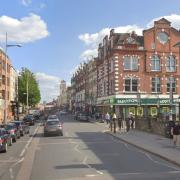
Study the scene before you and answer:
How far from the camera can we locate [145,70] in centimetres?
8075

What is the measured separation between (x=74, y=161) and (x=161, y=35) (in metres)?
62.5

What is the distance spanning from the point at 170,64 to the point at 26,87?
54.6 m

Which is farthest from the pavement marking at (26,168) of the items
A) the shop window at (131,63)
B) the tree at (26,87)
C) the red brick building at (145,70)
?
the tree at (26,87)

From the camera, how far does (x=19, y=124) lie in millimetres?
43219

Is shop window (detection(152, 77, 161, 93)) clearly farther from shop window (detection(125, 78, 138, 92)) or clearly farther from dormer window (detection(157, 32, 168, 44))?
dormer window (detection(157, 32, 168, 44))

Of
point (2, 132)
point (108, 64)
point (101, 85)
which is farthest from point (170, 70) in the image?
point (2, 132)

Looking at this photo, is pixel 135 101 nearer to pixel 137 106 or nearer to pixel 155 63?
pixel 137 106

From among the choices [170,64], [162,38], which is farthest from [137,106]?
[162,38]

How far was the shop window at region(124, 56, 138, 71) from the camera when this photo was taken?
264 feet

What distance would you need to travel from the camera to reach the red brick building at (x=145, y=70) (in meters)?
79.7

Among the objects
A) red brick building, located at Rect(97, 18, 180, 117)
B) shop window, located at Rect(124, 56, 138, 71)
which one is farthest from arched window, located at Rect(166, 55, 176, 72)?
shop window, located at Rect(124, 56, 138, 71)

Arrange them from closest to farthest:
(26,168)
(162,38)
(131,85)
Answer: (26,168)
(131,85)
(162,38)

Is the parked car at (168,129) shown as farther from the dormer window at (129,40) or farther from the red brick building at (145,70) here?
the dormer window at (129,40)

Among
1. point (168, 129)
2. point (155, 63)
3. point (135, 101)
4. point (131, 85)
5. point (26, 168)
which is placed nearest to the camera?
point (26, 168)
